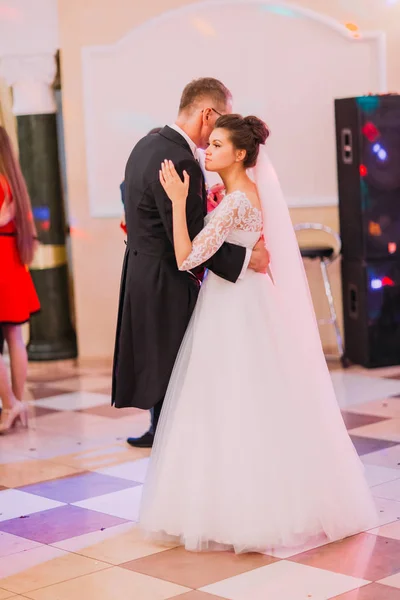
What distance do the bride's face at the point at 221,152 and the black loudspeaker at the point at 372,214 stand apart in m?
3.18

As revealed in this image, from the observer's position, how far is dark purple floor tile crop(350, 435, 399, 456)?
14.2 ft

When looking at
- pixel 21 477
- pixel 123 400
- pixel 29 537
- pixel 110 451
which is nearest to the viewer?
pixel 29 537

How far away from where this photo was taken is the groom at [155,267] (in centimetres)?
354

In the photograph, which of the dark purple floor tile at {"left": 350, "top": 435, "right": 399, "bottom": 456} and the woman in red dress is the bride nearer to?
the dark purple floor tile at {"left": 350, "top": 435, "right": 399, "bottom": 456}

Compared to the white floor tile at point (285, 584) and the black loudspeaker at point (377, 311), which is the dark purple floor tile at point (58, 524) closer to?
the white floor tile at point (285, 584)

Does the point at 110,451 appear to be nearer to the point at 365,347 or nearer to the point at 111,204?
the point at 365,347

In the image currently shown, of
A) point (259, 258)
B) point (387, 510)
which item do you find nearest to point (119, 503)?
point (387, 510)

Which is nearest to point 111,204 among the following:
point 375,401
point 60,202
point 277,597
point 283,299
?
point 60,202

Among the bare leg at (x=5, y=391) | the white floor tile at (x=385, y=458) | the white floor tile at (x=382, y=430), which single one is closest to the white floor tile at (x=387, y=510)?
the white floor tile at (x=385, y=458)

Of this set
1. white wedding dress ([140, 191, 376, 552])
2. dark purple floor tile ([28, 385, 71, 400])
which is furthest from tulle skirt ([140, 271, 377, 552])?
dark purple floor tile ([28, 385, 71, 400])

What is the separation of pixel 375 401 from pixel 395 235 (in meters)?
1.39

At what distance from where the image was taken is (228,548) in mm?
3104

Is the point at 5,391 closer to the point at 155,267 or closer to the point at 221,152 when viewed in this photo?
the point at 155,267

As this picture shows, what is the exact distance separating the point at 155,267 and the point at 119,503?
35.2 inches
